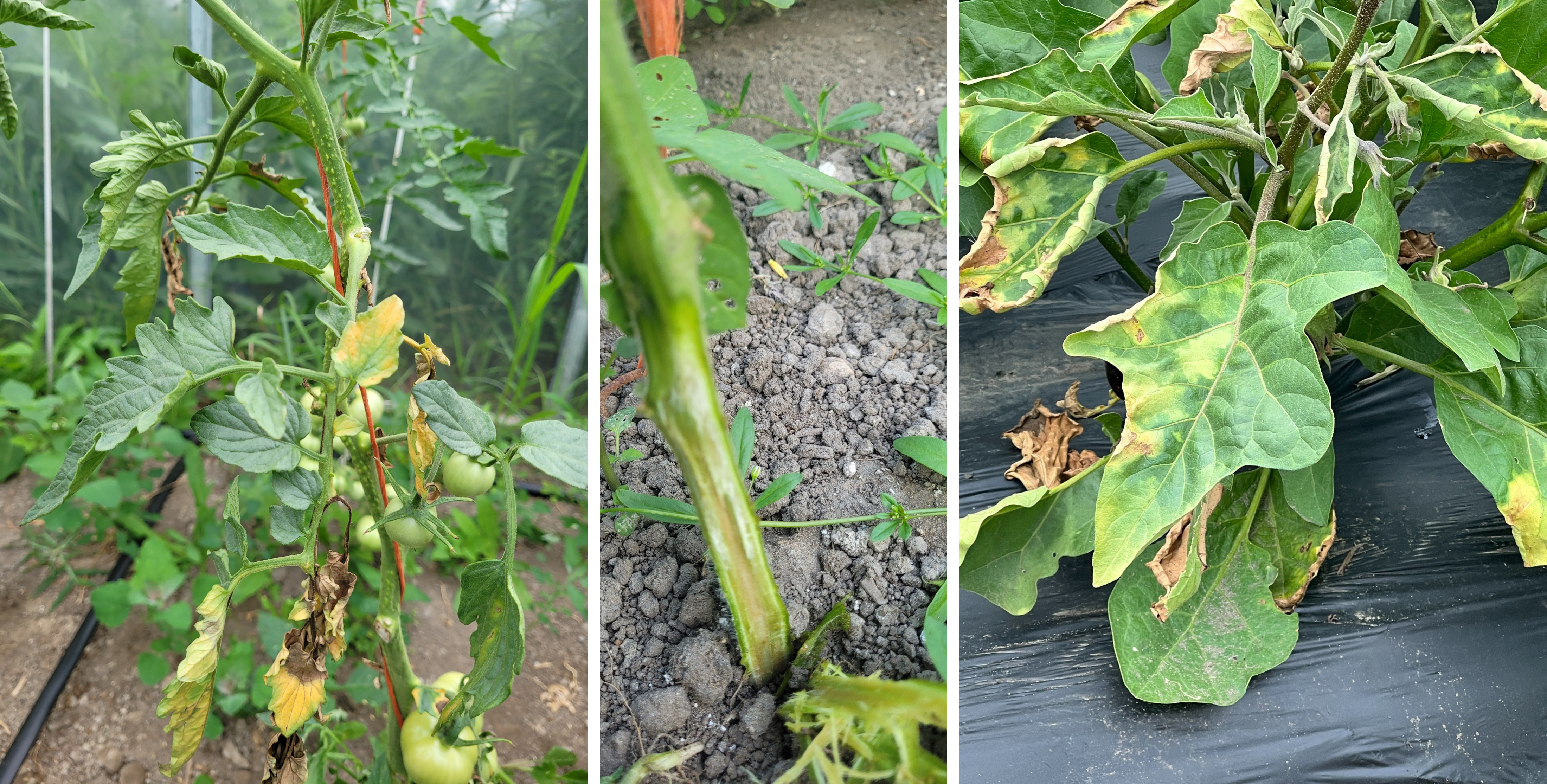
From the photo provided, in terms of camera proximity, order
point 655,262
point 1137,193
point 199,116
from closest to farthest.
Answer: point 655,262 < point 1137,193 < point 199,116

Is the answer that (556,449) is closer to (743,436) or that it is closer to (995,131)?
(743,436)

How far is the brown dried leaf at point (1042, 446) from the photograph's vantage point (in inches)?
38.5

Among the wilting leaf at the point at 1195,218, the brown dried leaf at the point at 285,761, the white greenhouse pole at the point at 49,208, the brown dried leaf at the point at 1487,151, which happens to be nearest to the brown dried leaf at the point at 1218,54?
the wilting leaf at the point at 1195,218

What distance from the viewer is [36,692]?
1.14m

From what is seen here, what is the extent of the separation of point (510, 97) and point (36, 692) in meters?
1.10

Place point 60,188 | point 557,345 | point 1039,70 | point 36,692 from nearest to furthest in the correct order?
1. point 1039,70
2. point 36,692
3. point 60,188
4. point 557,345

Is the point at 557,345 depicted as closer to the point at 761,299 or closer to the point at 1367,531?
the point at 761,299

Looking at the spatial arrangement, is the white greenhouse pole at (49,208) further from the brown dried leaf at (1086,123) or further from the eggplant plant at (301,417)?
the brown dried leaf at (1086,123)

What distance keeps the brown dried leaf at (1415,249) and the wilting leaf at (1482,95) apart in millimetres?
182

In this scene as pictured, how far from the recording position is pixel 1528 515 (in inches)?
30.2

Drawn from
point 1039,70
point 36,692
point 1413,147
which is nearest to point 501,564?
point 1039,70

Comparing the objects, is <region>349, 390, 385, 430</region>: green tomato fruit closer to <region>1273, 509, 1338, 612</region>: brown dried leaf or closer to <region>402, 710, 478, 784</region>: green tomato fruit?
<region>402, 710, 478, 784</region>: green tomato fruit

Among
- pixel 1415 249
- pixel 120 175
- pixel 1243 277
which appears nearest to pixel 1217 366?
pixel 1243 277

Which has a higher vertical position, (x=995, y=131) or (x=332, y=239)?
(x=332, y=239)
